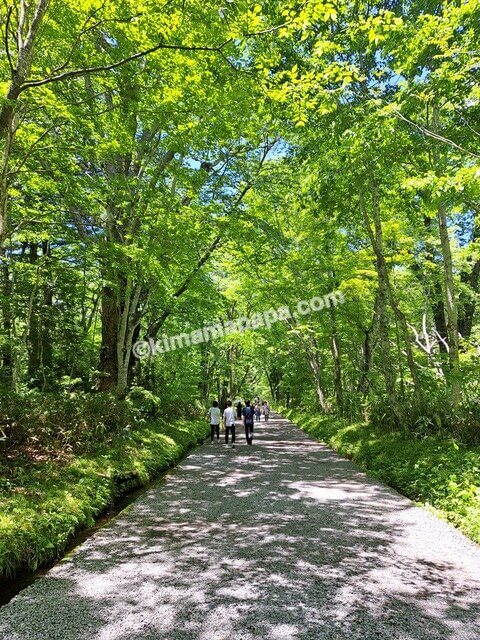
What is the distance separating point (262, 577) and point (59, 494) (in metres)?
3.64

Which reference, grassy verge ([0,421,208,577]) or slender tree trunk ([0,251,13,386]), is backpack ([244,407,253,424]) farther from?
slender tree trunk ([0,251,13,386])

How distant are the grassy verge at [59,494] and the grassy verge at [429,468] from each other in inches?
222

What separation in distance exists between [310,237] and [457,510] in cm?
1264

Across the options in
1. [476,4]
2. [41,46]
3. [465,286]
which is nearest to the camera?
[476,4]

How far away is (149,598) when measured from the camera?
3.86 metres

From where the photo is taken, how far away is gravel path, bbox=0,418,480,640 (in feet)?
11.2

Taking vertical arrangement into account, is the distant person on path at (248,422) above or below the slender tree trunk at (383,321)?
below

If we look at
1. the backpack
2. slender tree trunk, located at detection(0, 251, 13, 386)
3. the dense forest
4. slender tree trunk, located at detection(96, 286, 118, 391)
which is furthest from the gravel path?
the backpack

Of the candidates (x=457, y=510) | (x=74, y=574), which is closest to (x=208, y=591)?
(x=74, y=574)

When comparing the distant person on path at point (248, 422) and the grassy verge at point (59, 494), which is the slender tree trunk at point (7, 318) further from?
the distant person on path at point (248, 422)

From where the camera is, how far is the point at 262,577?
14.0 feet

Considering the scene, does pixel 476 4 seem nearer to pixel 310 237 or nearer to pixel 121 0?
pixel 121 0

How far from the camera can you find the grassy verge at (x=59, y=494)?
4754mm

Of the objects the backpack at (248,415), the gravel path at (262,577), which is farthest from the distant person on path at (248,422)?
the gravel path at (262,577)
